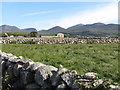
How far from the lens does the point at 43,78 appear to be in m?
7.00

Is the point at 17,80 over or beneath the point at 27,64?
beneath

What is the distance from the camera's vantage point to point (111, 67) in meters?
10.4

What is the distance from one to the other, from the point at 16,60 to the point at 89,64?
376 cm

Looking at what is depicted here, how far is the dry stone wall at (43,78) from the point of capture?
595 cm

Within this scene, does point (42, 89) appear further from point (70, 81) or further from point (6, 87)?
point (6, 87)

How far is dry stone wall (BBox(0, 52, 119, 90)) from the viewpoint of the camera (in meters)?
5.95

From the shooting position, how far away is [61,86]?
6.34 meters

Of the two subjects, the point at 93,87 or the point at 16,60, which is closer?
the point at 93,87

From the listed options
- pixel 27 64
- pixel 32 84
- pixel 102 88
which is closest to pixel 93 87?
pixel 102 88

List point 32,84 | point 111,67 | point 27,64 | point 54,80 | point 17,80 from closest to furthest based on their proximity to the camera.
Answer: point 54,80 < point 32,84 < point 27,64 < point 17,80 < point 111,67

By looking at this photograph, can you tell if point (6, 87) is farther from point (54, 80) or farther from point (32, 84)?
point (54, 80)

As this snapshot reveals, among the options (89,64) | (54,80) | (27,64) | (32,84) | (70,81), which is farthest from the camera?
(89,64)

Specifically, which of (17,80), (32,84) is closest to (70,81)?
(32,84)

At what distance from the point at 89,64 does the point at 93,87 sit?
544cm
